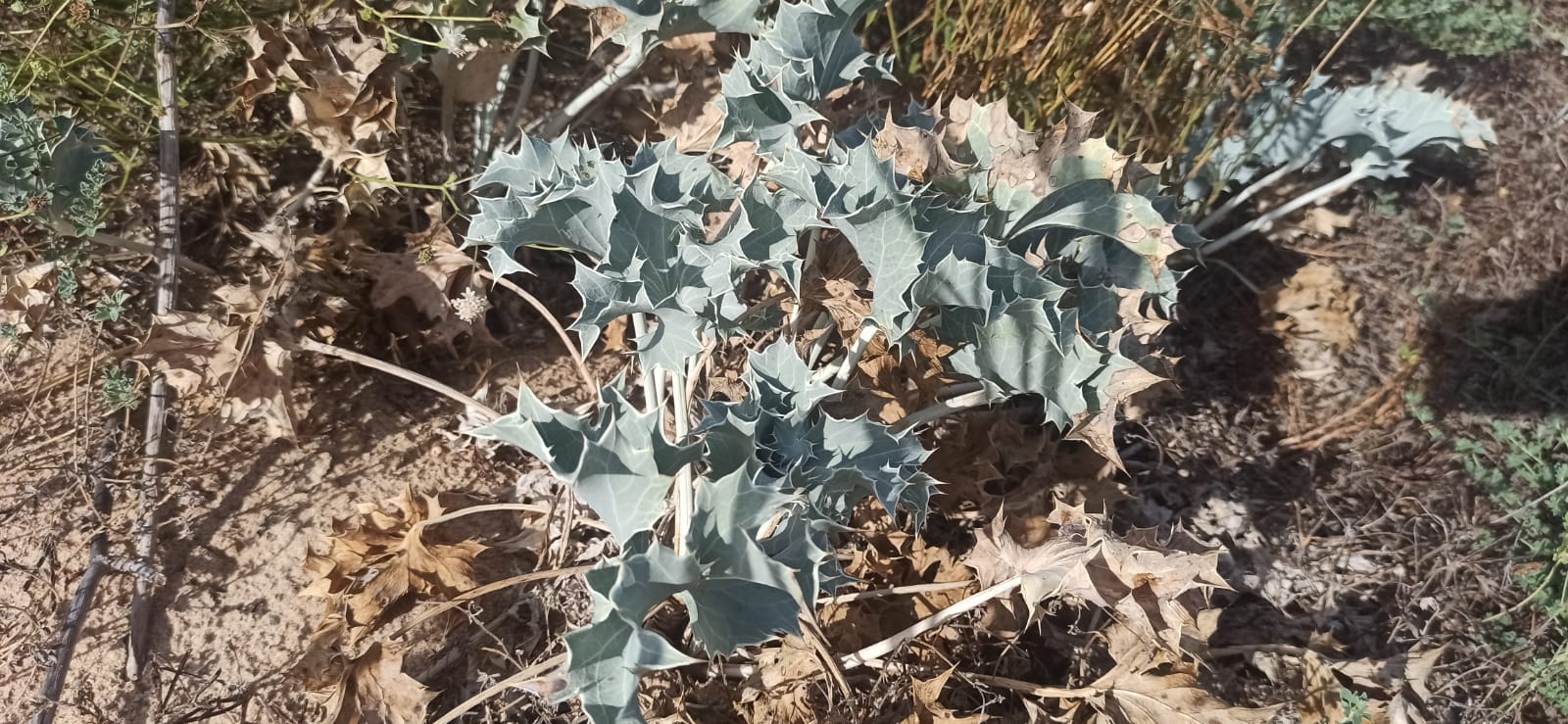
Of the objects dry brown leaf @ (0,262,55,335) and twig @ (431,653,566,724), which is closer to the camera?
twig @ (431,653,566,724)

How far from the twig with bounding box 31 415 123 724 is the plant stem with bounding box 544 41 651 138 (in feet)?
3.37

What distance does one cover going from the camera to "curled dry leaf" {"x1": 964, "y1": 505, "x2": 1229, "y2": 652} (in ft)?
4.15

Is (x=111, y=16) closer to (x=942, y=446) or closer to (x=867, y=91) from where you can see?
(x=867, y=91)

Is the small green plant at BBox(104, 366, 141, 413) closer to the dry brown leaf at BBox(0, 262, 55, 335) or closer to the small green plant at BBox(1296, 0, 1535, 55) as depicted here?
the dry brown leaf at BBox(0, 262, 55, 335)

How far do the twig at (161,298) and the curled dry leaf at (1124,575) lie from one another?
1496 millimetres

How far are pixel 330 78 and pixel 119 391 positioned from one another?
69 centimetres

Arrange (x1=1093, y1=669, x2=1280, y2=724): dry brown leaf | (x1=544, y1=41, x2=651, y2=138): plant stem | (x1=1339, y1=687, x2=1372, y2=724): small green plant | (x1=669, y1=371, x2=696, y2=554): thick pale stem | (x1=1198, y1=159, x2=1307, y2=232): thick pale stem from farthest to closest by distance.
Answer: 1. (x1=1198, y1=159, x2=1307, y2=232): thick pale stem
2. (x1=544, y1=41, x2=651, y2=138): plant stem
3. (x1=1339, y1=687, x2=1372, y2=724): small green plant
4. (x1=1093, y1=669, x2=1280, y2=724): dry brown leaf
5. (x1=669, y1=371, x2=696, y2=554): thick pale stem

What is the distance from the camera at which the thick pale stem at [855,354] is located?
1.47m

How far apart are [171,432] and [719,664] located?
1.15 m

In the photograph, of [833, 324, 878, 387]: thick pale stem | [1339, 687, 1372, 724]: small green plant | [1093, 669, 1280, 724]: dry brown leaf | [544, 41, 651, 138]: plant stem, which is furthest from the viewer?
[544, 41, 651, 138]: plant stem

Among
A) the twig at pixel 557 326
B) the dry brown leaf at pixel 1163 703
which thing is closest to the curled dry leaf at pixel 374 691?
the twig at pixel 557 326

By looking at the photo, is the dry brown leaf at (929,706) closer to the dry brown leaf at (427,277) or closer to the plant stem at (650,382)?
the plant stem at (650,382)

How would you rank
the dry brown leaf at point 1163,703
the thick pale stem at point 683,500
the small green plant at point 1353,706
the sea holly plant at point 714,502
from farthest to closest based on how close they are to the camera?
1. the small green plant at point 1353,706
2. the dry brown leaf at point 1163,703
3. the thick pale stem at point 683,500
4. the sea holly plant at point 714,502

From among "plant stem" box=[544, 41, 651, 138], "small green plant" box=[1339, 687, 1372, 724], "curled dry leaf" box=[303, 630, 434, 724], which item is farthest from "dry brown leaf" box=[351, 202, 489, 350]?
"small green plant" box=[1339, 687, 1372, 724]
